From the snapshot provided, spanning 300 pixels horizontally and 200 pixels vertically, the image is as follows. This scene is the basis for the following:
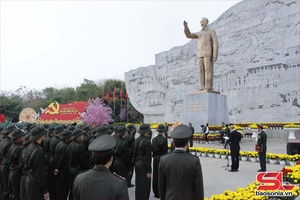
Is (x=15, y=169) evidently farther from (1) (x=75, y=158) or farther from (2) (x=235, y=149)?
(2) (x=235, y=149)

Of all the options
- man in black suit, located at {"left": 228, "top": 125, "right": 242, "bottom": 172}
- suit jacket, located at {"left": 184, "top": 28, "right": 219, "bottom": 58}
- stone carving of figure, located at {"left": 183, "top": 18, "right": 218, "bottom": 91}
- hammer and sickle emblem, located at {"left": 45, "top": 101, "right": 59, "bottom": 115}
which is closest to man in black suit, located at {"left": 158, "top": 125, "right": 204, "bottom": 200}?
man in black suit, located at {"left": 228, "top": 125, "right": 242, "bottom": 172}

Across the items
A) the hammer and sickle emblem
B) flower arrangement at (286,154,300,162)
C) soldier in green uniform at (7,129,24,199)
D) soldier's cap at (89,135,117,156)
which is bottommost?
flower arrangement at (286,154,300,162)

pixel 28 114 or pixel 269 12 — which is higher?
pixel 269 12

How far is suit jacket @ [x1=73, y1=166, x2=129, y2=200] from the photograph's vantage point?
1827 millimetres

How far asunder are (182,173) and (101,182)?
95 cm

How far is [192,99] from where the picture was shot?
13.3m

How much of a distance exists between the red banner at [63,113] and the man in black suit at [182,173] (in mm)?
25668

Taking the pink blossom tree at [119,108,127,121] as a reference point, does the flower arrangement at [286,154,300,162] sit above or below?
below

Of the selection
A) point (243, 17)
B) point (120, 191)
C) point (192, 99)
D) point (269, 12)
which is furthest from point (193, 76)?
point (120, 191)

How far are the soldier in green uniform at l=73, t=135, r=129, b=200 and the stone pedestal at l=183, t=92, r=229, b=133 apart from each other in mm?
11089

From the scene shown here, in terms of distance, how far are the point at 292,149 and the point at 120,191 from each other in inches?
308

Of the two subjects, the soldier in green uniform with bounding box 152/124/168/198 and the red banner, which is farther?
the red banner

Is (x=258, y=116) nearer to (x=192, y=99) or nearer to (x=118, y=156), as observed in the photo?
(x=192, y=99)

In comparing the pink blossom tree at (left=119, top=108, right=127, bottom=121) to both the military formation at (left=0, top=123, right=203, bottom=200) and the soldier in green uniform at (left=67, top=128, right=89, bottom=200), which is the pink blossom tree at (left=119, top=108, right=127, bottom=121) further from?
the soldier in green uniform at (left=67, top=128, right=89, bottom=200)
